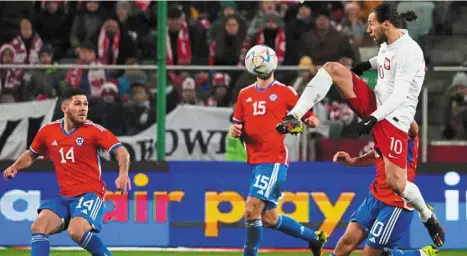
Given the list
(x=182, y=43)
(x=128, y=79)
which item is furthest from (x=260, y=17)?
(x=128, y=79)

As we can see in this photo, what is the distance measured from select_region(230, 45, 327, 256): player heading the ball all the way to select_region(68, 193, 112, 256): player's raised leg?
5.88ft

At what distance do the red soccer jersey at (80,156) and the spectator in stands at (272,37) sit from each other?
4.97 metres

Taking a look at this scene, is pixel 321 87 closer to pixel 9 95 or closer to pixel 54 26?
pixel 9 95

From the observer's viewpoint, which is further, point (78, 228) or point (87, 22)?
point (87, 22)

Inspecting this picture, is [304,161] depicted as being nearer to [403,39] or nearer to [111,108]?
[111,108]

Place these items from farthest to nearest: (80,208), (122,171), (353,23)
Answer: (353,23) → (80,208) → (122,171)

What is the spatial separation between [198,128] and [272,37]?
1.94 m

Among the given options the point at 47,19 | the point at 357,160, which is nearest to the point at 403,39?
the point at 357,160

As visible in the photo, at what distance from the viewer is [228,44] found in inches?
639

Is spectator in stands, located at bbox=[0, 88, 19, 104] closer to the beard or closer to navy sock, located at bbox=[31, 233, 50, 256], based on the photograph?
navy sock, located at bbox=[31, 233, 50, 256]

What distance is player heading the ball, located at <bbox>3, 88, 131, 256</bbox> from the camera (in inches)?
437

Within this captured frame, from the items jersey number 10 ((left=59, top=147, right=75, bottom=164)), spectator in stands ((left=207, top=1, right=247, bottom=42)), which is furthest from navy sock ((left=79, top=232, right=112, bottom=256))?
spectator in stands ((left=207, top=1, right=247, bottom=42))

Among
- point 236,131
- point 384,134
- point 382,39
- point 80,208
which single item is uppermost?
point 382,39

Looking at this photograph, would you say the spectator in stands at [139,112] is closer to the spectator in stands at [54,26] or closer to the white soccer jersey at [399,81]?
the spectator in stands at [54,26]
